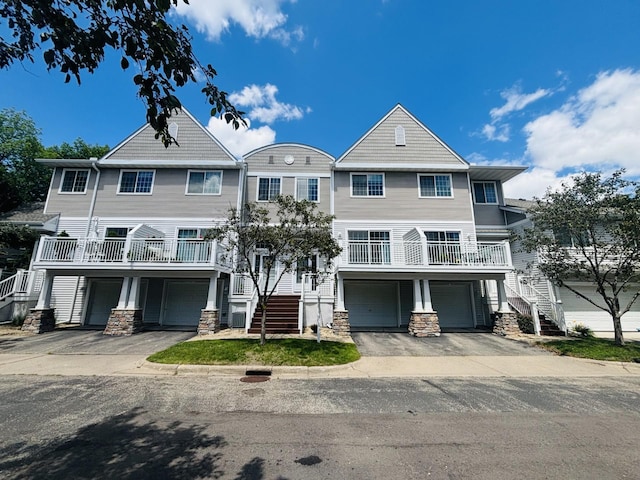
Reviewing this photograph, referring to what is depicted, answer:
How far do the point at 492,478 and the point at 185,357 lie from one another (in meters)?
7.41

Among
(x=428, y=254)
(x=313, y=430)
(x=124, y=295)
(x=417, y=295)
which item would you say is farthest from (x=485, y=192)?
(x=124, y=295)

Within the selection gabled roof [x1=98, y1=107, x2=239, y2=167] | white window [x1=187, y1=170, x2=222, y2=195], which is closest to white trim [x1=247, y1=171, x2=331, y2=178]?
gabled roof [x1=98, y1=107, x2=239, y2=167]

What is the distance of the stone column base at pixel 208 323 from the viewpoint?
1189cm

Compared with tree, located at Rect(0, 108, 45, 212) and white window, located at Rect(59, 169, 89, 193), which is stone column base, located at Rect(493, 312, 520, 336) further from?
tree, located at Rect(0, 108, 45, 212)

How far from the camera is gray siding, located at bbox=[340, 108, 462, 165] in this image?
16.4 metres

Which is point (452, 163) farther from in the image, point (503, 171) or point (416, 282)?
point (416, 282)

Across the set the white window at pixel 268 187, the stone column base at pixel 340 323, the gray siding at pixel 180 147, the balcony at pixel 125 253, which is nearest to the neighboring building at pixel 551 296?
the stone column base at pixel 340 323

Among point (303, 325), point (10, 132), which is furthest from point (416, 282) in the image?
point (10, 132)

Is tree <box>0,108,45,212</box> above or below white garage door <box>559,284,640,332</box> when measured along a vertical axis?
above

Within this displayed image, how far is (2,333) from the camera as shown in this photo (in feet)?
38.3

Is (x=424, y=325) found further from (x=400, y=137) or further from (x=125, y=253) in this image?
(x=125, y=253)

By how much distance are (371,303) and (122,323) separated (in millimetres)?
11150

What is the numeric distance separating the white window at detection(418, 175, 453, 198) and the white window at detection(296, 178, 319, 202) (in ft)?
18.8

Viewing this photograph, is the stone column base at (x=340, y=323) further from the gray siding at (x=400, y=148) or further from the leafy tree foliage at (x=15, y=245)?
the leafy tree foliage at (x=15, y=245)
